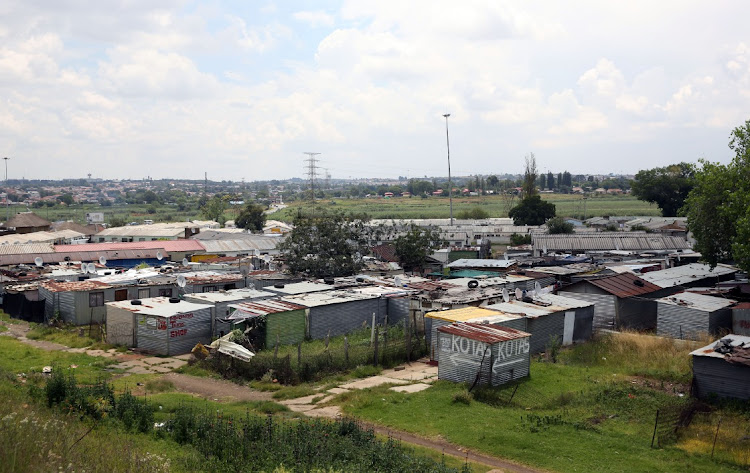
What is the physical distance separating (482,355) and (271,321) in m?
8.06

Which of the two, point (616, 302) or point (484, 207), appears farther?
point (484, 207)

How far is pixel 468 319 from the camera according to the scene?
2112 centimetres

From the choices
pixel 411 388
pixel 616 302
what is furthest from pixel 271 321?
pixel 616 302

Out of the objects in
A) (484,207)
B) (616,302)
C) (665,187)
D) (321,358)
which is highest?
(665,187)

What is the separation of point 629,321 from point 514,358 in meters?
10.5

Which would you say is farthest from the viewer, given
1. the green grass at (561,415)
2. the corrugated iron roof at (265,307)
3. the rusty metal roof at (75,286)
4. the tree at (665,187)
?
the tree at (665,187)

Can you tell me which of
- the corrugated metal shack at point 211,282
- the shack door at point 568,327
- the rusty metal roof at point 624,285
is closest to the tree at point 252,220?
the corrugated metal shack at point 211,282

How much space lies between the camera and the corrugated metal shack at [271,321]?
22625mm

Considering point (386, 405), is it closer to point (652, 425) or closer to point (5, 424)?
point (652, 425)

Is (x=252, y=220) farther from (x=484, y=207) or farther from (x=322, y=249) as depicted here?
(x=484, y=207)

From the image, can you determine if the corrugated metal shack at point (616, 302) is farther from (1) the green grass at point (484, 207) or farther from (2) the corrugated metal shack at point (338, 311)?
(1) the green grass at point (484, 207)

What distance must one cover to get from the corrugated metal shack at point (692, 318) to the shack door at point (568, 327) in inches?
131

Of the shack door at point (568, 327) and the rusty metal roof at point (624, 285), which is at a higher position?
the rusty metal roof at point (624, 285)

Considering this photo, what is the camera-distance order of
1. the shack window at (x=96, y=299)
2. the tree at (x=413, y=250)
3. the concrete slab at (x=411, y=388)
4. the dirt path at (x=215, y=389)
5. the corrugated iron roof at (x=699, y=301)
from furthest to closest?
the tree at (x=413, y=250) → the shack window at (x=96, y=299) → the corrugated iron roof at (x=699, y=301) → the concrete slab at (x=411, y=388) → the dirt path at (x=215, y=389)
